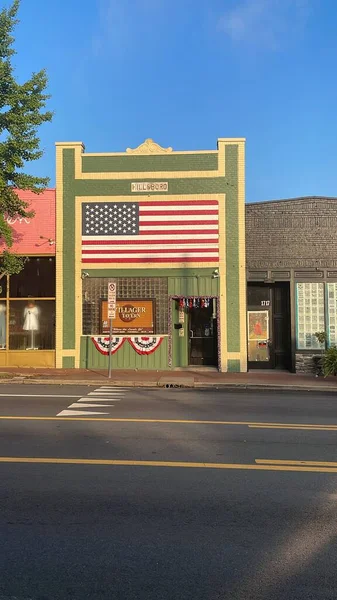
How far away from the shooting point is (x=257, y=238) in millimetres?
17641

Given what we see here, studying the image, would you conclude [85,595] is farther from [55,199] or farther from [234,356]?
[55,199]

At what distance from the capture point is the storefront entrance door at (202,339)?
18125 mm

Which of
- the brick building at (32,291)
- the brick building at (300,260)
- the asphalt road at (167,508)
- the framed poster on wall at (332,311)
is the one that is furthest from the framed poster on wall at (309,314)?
the asphalt road at (167,508)

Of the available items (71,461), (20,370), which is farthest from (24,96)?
(71,461)

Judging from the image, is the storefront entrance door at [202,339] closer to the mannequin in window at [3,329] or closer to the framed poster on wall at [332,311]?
the framed poster on wall at [332,311]

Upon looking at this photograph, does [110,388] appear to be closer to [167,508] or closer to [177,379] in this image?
[177,379]

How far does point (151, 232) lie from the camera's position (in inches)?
699

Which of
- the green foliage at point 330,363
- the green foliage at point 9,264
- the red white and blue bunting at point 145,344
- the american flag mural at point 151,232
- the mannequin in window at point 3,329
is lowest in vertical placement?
the green foliage at point 330,363

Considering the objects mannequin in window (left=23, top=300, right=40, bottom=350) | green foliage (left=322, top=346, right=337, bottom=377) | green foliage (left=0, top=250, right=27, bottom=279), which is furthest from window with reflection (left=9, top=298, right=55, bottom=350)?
green foliage (left=322, top=346, right=337, bottom=377)

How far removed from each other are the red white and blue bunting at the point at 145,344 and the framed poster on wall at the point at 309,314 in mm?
4727

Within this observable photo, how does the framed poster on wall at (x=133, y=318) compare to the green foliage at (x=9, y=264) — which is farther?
the framed poster on wall at (x=133, y=318)

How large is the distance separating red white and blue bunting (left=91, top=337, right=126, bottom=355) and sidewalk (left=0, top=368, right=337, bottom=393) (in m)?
0.84

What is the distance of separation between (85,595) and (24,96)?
14.4 m

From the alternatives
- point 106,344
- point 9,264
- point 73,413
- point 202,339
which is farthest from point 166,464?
point 202,339
